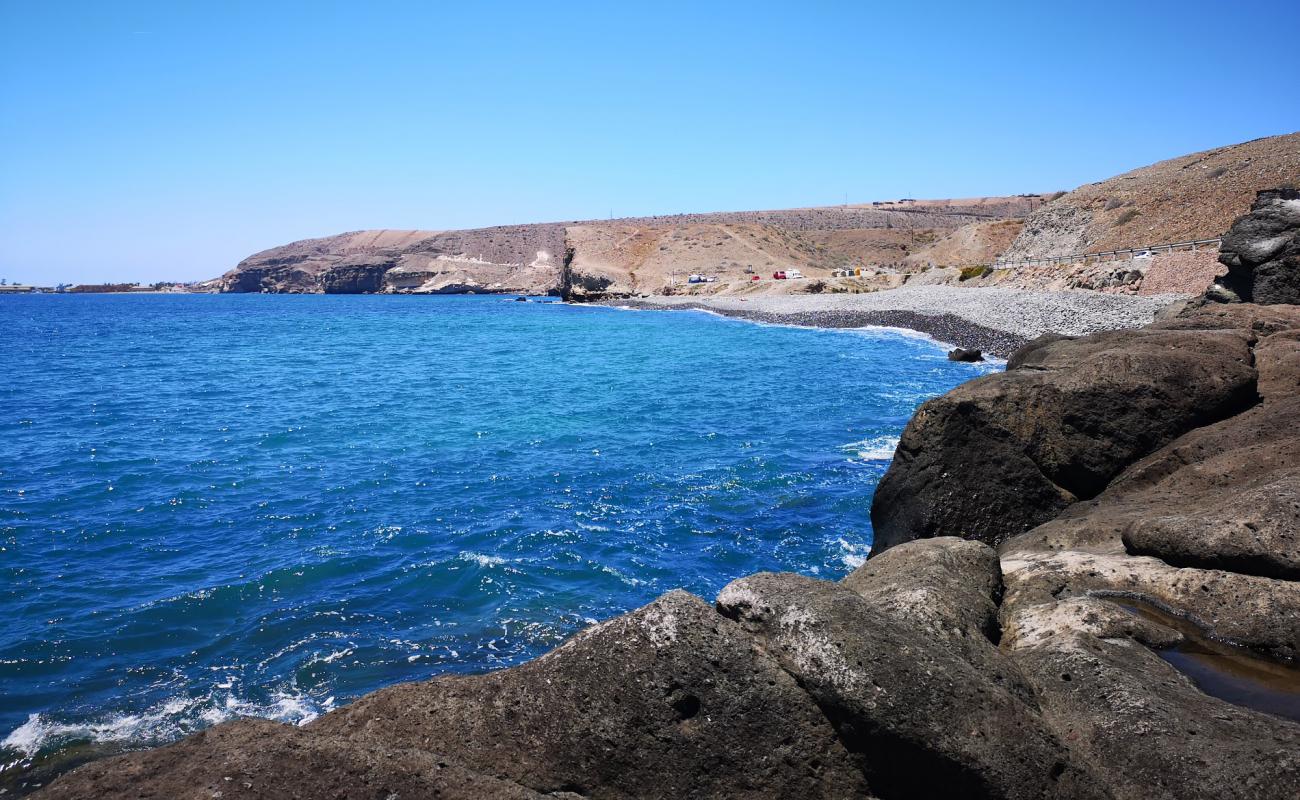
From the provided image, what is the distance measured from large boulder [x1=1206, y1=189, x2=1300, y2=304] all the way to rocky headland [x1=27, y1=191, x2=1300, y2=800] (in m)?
17.0

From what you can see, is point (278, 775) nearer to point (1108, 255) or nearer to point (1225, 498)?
point (1225, 498)

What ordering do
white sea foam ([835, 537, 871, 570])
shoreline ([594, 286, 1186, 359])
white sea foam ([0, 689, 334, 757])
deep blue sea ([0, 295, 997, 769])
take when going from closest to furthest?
white sea foam ([0, 689, 334, 757]) → deep blue sea ([0, 295, 997, 769]) → white sea foam ([835, 537, 871, 570]) → shoreline ([594, 286, 1186, 359])

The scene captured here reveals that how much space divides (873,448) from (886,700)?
18.6 m

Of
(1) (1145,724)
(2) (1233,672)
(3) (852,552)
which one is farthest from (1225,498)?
(3) (852,552)

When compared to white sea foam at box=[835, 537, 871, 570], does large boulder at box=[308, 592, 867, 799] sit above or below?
above

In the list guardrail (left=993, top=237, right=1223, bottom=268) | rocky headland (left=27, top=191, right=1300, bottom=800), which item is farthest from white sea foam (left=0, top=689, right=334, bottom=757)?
guardrail (left=993, top=237, right=1223, bottom=268)

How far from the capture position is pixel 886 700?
452cm

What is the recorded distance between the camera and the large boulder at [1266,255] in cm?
2075

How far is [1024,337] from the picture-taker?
1594 inches

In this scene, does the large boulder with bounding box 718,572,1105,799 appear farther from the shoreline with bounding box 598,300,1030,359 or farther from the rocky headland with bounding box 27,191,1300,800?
the shoreline with bounding box 598,300,1030,359

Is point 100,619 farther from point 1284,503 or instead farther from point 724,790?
point 1284,503

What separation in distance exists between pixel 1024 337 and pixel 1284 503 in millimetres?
36305

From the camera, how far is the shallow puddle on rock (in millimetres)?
5441

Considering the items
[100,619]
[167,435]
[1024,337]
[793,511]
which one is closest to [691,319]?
[1024,337]
